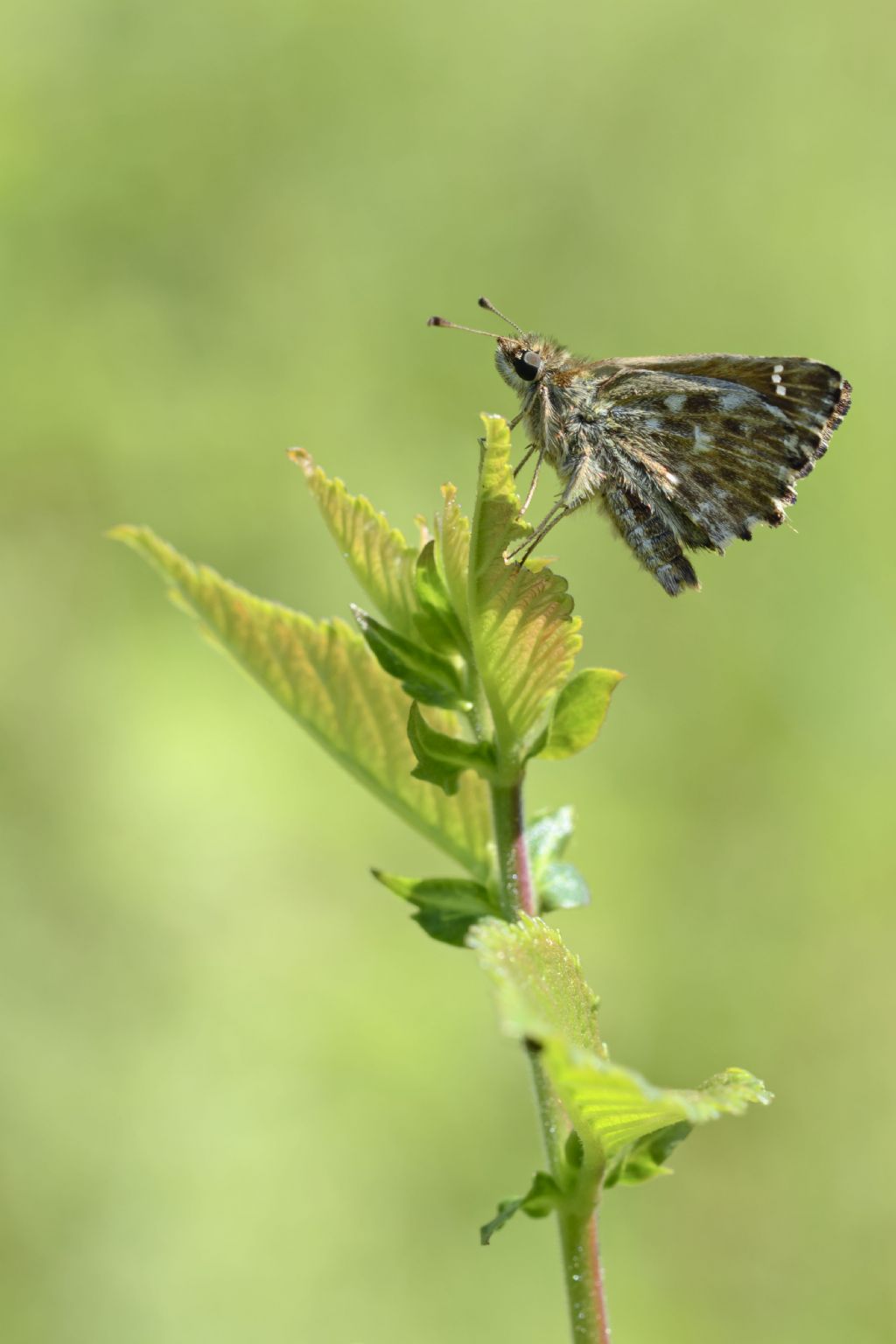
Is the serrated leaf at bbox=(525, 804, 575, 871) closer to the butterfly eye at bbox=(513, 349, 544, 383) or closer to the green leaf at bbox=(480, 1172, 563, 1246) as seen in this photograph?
the green leaf at bbox=(480, 1172, 563, 1246)

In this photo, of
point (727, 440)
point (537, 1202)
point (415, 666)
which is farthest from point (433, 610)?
point (727, 440)

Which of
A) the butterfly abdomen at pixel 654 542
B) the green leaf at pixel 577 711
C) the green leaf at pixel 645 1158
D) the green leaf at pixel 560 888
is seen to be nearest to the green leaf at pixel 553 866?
the green leaf at pixel 560 888

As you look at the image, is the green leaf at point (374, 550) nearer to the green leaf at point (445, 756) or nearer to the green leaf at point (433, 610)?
the green leaf at point (433, 610)

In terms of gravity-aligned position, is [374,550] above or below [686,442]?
below

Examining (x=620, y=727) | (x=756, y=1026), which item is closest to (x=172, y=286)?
(x=620, y=727)

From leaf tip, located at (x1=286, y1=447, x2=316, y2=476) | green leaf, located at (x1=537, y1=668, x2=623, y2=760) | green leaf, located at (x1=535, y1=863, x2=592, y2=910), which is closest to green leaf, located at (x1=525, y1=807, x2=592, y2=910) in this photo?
green leaf, located at (x1=535, y1=863, x2=592, y2=910)

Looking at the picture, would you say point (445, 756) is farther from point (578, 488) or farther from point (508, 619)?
point (578, 488)
